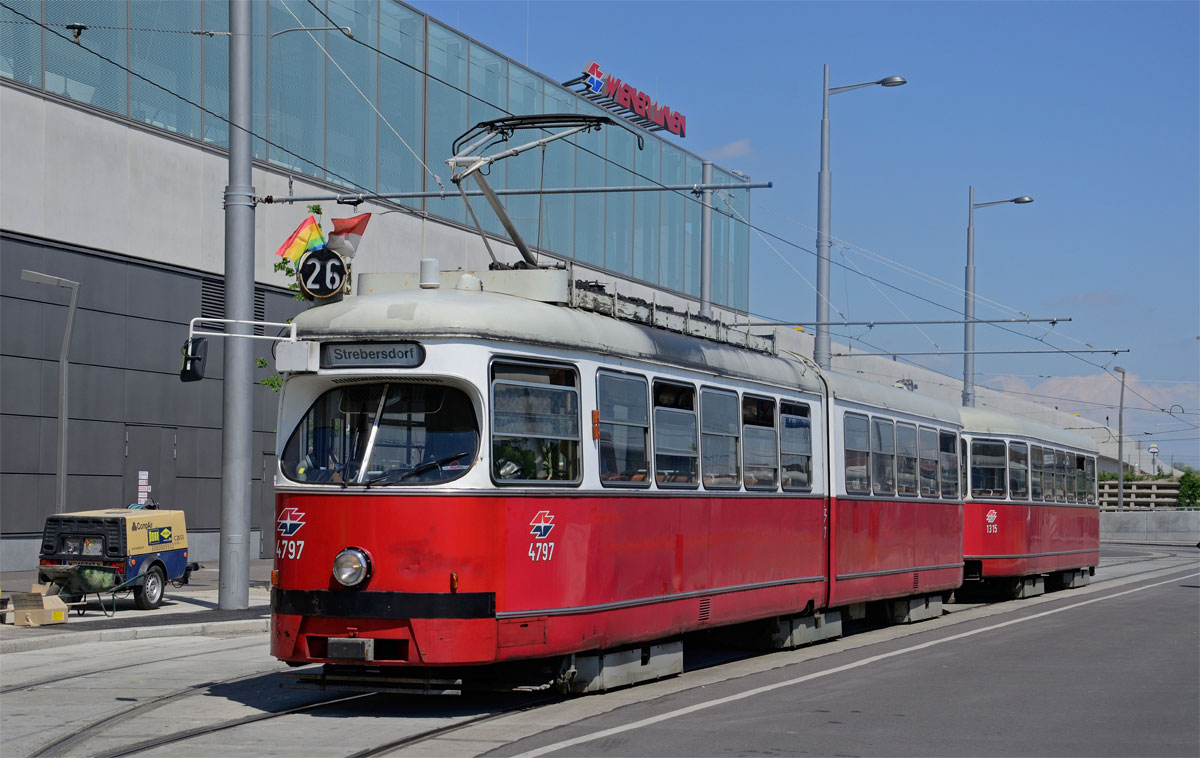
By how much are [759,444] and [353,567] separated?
17.3 feet

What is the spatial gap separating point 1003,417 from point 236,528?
12543 mm

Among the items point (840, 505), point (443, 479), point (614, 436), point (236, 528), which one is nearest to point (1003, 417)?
point (840, 505)

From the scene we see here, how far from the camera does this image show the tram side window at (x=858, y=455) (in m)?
16.5

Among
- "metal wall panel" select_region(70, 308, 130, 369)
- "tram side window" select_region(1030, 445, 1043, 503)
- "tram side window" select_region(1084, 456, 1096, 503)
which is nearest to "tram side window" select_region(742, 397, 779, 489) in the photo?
"tram side window" select_region(1030, 445, 1043, 503)

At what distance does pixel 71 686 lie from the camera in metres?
12.4

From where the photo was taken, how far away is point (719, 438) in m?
13.2

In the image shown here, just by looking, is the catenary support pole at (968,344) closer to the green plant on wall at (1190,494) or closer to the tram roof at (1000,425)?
the tram roof at (1000,425)

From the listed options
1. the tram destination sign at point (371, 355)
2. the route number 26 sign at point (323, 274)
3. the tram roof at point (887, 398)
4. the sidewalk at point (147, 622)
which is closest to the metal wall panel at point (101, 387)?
the sidewalk at point (147, 622)

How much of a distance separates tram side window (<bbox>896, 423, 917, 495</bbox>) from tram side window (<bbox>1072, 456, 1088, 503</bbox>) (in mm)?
10391

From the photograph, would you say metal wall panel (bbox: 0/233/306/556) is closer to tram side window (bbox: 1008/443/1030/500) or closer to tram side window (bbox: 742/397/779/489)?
tram side window (bbox: 1008/443/1030/500)

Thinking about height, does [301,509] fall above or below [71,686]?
above

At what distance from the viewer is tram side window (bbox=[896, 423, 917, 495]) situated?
18.2m

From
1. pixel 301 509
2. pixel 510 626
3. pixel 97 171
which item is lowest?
pixel 510 626

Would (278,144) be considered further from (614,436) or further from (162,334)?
(614,436)
